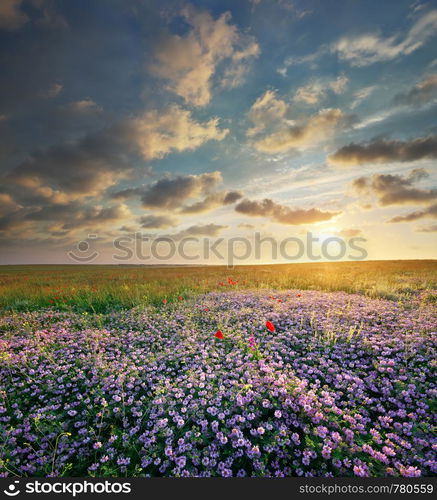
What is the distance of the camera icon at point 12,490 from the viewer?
Result: 3.07 m

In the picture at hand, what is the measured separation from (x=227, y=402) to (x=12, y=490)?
2875 millimetres

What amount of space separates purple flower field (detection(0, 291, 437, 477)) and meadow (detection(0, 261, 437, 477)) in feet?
0.07

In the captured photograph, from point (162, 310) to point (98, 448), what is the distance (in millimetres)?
6983

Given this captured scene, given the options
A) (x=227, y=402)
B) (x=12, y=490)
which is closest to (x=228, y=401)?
(x=227, y=402)

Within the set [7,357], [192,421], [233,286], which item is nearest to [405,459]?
[192,421]

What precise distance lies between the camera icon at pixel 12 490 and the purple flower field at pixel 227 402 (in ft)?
0.69

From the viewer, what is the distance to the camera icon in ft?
10.1

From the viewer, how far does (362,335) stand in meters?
6.64

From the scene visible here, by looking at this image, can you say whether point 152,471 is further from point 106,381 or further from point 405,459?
point 405,459

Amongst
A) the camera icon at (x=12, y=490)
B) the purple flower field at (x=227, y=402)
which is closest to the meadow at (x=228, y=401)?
the purple flower field at (x=227, y=402)

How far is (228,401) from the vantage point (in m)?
4.39

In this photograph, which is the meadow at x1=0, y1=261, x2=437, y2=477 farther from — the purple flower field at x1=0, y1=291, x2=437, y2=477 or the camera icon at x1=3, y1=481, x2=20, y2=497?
the camera icon at x1=3, y1=481, x2=20, y2=497

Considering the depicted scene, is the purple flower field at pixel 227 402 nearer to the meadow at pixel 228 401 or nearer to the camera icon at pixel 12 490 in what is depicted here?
the meadow at pixel 228 401

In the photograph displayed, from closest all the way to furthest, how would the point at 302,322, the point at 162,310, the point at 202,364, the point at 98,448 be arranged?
the point at 98,448 → the point at 202,364 → the point at 302,322 → the point at 162,310
